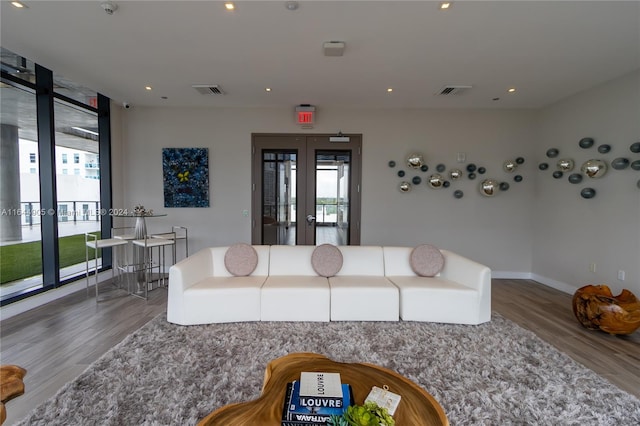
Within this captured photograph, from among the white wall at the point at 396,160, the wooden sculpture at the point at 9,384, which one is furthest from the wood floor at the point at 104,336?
the white wall at the point at 396,160

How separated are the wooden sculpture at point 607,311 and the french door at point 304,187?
10.4ft

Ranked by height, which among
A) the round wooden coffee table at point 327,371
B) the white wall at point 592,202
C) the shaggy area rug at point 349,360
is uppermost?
the white wall at point 592,202

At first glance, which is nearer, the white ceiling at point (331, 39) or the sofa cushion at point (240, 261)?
the white ceiling at point (331, 39)

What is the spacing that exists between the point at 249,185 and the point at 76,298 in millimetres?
3011

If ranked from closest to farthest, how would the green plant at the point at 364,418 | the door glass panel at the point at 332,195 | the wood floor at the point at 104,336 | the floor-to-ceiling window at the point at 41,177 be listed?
the green plant at the point at 364,418
the wood floor at the point at 104,336
the floor-to-ceiling window at the point at 41,177
the door glass panel at the point at 332,195

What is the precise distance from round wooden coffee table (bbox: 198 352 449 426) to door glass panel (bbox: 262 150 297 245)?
3.71m

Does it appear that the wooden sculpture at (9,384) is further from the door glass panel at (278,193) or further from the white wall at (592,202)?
the white wall at (592,202)

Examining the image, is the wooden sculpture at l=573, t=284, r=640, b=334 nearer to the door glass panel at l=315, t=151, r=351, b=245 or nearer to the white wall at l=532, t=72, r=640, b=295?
the white wall at l=532, t=72, r=640, b=295

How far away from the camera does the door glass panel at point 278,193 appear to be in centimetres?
531

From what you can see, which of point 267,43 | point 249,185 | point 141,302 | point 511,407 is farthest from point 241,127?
point 511,407

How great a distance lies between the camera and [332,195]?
5.36 metres

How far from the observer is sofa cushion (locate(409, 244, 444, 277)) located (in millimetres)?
3506

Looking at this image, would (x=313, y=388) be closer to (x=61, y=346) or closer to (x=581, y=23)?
(x=61, y=346)

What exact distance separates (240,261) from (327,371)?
2178mm
